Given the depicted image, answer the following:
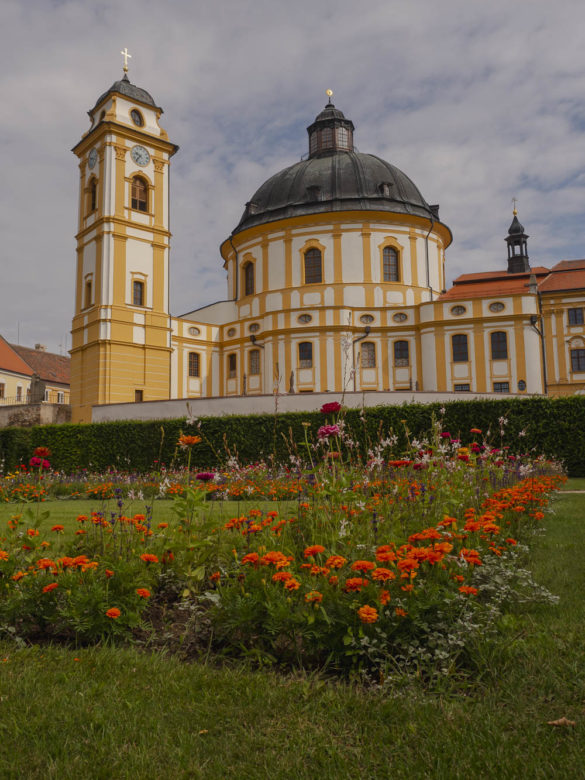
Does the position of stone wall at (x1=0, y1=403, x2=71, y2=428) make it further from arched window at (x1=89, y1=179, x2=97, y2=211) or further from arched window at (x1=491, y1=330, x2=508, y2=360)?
arched window at (x1=491, y1=330, x2=508, y2=360)

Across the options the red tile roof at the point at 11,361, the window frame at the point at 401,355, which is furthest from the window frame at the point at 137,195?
the red tile roof at the point at 11,361

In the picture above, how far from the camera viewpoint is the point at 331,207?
36.7m

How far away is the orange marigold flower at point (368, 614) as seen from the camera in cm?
292

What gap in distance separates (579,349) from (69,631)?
41.1 meters

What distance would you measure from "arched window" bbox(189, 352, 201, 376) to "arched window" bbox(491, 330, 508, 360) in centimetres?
1741

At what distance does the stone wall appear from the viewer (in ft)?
95.9

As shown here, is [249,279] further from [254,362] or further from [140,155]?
[140,155]

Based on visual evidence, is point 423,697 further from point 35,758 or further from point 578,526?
point 578,526

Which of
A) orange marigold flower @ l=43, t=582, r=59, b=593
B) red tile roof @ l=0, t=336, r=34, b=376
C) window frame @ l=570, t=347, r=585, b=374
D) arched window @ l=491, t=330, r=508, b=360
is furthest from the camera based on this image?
red tile roof @ l=0, t=336, r=34, b=376

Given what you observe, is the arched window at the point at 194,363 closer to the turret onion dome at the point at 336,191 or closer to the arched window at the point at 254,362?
the arched window at the point at 254,362

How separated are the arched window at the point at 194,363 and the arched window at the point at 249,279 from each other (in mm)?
5413

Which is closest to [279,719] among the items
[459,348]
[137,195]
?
[459,348]

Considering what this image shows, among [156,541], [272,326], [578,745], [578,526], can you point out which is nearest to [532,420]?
[578,526]

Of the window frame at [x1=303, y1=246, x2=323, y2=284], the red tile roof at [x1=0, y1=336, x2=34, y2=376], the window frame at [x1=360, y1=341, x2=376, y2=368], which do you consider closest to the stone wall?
the window frame at [x1=303, y1=246, x2=323, y2=284]
